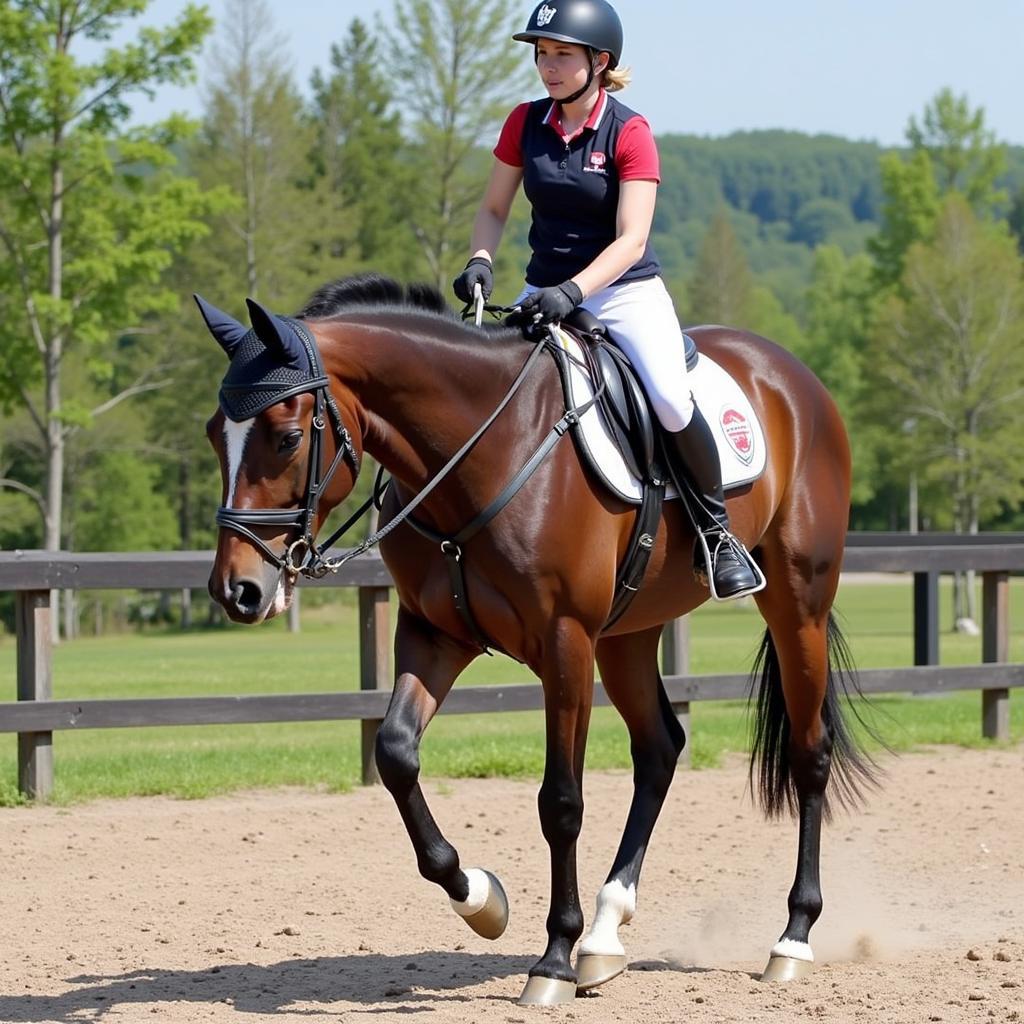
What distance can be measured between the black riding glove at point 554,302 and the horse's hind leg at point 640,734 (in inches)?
63.0

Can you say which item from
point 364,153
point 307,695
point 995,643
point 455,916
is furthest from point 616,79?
point 364,153

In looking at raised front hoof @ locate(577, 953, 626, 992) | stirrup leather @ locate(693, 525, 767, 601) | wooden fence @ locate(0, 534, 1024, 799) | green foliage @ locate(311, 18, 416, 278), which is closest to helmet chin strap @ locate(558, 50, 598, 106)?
stirrup leather @ locate(693, 525, 767, 601)

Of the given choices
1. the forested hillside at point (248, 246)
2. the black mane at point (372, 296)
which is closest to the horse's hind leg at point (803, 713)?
the black mane at point (372, 296)

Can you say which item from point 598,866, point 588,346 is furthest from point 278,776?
point 588,346

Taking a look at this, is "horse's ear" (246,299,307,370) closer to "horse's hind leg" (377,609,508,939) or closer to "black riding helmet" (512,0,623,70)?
"horse's hind leg" (377,609,508,939)

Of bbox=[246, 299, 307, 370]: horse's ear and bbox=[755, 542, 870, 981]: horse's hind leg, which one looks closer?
bbox=[246, 299, 307, 370]: horse's ear

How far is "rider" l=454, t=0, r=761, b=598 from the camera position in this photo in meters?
5.37

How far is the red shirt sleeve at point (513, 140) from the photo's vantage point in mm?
5695

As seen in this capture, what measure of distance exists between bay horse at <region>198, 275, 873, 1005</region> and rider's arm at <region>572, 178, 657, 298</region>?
0.33 m

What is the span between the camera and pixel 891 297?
45406 millimetres

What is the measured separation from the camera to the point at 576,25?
209 inches

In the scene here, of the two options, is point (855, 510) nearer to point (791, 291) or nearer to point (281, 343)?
point (281, 343)

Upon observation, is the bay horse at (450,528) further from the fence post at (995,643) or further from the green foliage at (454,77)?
the green foliage at (454,77)

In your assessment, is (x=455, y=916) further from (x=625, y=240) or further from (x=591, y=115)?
(x=591, y=115)
